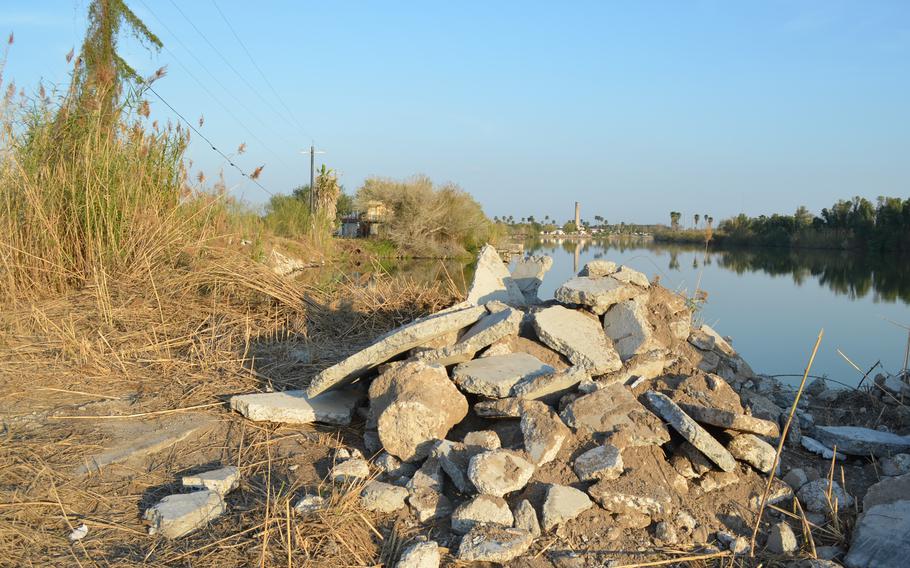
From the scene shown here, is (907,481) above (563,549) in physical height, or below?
above

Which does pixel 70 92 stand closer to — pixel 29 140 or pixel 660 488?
pixel 29 140

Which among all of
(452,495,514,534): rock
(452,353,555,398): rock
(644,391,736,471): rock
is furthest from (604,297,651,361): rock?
(452,495,514,534): rock

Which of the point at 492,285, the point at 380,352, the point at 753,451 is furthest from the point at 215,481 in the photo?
the point at 492,285

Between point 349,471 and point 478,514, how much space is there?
2.01 ft

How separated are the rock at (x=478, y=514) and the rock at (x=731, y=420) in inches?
43.8

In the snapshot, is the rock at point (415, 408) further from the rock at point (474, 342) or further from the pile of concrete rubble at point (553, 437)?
the rock at point (474, 342)

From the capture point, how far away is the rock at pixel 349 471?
8.59 ft

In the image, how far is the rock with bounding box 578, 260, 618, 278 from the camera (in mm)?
4410

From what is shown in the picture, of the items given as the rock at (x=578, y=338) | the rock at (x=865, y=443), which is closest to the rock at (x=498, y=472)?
the rock at (x=578, y=338)

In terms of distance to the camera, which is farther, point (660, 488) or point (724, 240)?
point (724, 240)

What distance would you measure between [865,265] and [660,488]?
31.8 m

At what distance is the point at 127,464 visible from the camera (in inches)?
109

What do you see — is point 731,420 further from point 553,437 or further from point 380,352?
point 380,352

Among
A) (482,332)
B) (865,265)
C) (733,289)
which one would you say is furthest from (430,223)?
(482,332)
